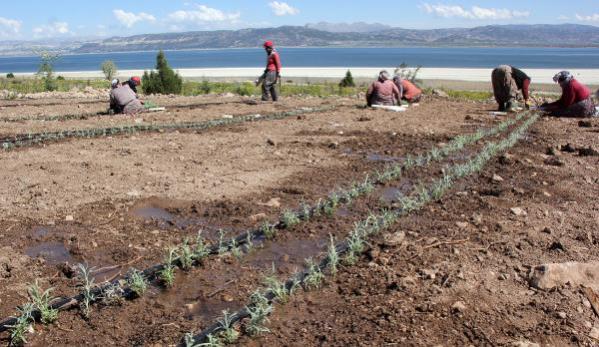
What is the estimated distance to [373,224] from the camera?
4.97m

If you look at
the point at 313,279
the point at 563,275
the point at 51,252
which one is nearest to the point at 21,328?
the point at 51,252

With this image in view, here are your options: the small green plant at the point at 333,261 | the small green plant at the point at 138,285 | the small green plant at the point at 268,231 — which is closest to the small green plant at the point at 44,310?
Answer: the small green plant at the point at 138,285

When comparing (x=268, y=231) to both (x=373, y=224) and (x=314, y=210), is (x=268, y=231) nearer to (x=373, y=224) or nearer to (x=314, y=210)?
(x=314, y=210)

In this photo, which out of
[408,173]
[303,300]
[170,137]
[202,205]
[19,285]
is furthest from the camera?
[170,137]

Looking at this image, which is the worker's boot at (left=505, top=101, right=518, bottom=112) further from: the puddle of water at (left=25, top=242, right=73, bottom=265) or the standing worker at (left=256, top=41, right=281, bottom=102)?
the puddle of water at (left=25, top=242, right=73, bottom=265)

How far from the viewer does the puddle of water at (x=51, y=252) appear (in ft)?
14.9

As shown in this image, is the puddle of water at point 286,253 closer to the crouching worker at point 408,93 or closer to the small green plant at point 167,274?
the small green plant at point 167,274

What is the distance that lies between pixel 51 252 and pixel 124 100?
7647 millimetres

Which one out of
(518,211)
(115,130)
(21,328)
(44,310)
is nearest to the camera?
(21,328)

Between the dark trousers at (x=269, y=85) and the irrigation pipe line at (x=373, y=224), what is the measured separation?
22.0 feet

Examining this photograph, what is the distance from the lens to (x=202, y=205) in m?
5.82

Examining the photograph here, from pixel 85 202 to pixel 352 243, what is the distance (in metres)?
2.92

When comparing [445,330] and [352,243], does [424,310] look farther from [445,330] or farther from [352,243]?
[352,243]

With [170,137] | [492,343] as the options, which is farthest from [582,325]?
[170,137]
